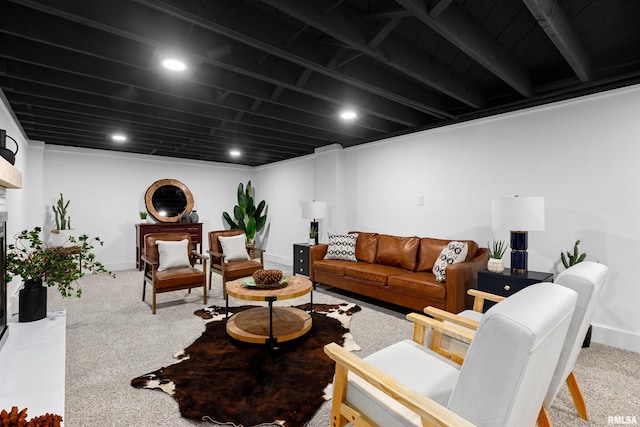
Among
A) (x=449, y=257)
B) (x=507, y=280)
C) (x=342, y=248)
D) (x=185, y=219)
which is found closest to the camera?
(x=507, y=280)

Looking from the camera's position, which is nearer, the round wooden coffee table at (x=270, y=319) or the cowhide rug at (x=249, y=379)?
the cowhide rug at (x=249, y=379)

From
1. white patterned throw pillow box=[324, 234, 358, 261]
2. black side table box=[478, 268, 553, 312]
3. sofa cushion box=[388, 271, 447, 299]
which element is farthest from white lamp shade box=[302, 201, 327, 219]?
black side table box=[478, 268, 553, 312]

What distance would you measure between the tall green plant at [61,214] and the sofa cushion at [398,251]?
526 cm

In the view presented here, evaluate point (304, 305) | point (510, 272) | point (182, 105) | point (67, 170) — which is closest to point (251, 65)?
A: point (182, 105)

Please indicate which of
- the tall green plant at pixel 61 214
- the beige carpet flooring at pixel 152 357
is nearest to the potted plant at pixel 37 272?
the beige carpet flooring at pixel 152 357

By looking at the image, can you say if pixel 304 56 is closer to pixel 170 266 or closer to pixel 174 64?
pixel 174 64

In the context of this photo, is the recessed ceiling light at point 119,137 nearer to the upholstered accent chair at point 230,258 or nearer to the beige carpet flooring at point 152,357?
the upholstered accent chair at point 230,258

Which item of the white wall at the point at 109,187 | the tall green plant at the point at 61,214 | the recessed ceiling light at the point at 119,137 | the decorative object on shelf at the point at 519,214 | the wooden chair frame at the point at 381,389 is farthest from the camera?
the white wall at the point at 109,187

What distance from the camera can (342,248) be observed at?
4566mm

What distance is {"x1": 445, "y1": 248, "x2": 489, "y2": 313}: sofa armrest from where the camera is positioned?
3.01 m

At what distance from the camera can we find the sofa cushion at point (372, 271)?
3627 millimetres

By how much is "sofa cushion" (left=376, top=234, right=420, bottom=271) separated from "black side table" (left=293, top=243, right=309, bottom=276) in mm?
1296

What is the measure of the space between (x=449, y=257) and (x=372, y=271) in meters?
0.91

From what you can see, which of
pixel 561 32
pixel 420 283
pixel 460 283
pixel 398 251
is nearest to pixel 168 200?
pixel 398 251
